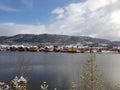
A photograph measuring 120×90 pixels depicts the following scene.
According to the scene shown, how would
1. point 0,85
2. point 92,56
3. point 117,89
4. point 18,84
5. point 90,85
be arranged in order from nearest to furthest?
point 18,84 → point 0,85 → point 90,85 → point 92,56 → point 117,89

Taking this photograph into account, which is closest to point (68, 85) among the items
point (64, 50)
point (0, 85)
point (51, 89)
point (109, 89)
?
point (51, 89)

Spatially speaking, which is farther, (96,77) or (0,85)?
(96,77)

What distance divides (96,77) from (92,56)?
43.3 inches

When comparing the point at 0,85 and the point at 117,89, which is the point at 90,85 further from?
the point at 117,89

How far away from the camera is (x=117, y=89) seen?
3306 cm

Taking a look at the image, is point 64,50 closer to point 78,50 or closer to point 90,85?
point 78,50

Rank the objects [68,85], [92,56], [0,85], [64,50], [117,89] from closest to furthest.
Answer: [0,85], [92,56], [117,89], [68,85], [64,50]

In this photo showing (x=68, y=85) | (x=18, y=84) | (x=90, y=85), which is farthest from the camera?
(x=68, y=85)

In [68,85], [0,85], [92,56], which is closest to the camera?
[0,85]

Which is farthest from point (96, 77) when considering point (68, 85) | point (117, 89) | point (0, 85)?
point (68, 85)

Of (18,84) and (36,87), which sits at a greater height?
(18,84)

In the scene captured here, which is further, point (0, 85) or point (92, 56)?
point (92, 56)

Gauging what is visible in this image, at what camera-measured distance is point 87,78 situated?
36.2 feet

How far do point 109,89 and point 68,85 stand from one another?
555 centimetres
